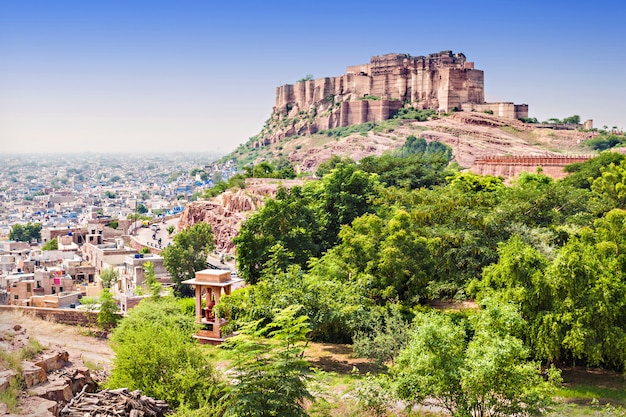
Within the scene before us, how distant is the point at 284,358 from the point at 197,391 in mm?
2085

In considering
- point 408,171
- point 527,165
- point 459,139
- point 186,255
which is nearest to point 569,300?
point 408,171

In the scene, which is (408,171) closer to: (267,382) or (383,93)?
(267,382)

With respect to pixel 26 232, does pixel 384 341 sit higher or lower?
higher

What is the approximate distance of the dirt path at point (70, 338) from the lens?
16.3 m

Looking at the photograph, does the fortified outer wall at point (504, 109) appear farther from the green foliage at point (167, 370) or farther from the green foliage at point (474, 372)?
the green foliage at point (167, 370)

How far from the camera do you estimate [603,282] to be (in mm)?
14000

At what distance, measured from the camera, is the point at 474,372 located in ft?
32.0

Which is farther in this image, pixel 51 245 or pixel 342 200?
pixel 51 245

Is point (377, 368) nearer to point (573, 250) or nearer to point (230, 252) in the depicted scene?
point (573, 250)

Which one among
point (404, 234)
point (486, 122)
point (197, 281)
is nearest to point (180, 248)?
point (197, 281)

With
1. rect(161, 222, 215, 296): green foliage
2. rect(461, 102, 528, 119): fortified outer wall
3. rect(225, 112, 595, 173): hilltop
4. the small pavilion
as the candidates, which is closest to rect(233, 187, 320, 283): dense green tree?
the small pavilion

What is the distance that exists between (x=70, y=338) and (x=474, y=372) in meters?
13.2

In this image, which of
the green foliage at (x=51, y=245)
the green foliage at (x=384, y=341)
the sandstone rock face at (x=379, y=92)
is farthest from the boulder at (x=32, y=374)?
the sandstone rock face at (x=379, y=92)

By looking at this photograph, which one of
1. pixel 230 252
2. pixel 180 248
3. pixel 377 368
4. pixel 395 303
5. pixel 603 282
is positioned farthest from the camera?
pixel 230 252
